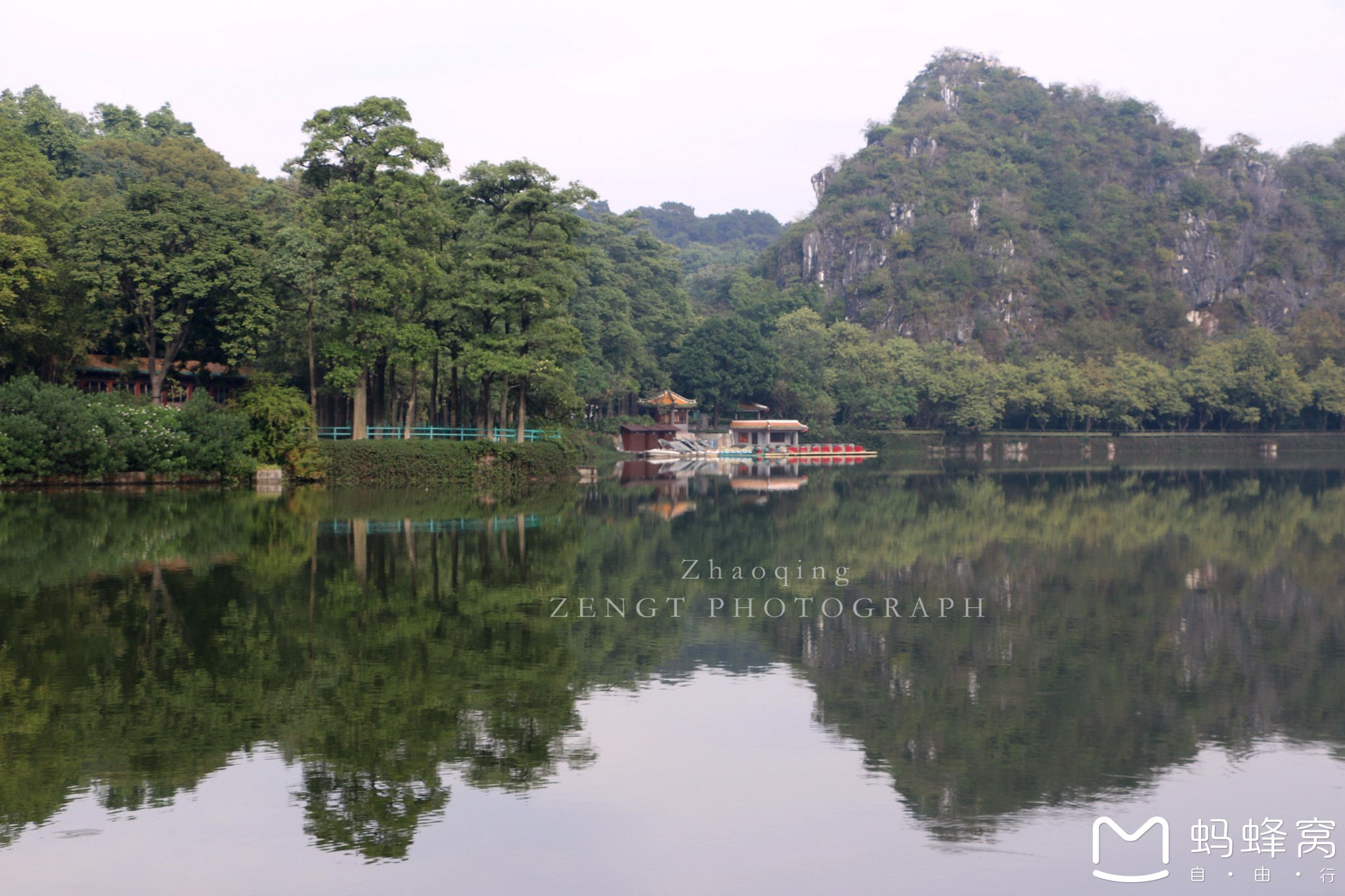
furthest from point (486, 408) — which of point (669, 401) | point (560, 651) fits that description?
point (560, 651)

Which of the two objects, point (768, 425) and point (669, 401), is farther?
point (768, 425)

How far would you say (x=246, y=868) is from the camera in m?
8.12

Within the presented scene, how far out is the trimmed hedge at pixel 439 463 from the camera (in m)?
44.9

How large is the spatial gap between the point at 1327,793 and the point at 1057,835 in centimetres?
275

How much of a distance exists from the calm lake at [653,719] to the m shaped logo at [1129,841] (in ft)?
0.20

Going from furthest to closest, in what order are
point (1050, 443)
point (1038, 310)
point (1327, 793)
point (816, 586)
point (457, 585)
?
point (1038, 310) → point (1050, 443) → point (816, 586) → point (457, 585) → point (1327, 793)

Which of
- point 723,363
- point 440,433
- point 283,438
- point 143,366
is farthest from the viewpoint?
point 723,363

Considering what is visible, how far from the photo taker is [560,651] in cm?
1495

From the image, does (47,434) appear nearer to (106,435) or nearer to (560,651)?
(106,435)

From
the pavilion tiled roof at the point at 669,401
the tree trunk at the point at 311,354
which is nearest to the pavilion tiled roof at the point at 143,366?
the tree trunk at the point at 311,354

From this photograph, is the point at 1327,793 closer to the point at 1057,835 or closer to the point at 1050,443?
the point at 1057,835

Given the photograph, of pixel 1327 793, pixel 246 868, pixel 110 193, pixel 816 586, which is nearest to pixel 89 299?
pixel 110 193

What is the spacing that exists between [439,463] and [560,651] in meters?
32.7

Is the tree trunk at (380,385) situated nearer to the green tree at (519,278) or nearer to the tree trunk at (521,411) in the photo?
the green tree at (519,278)
